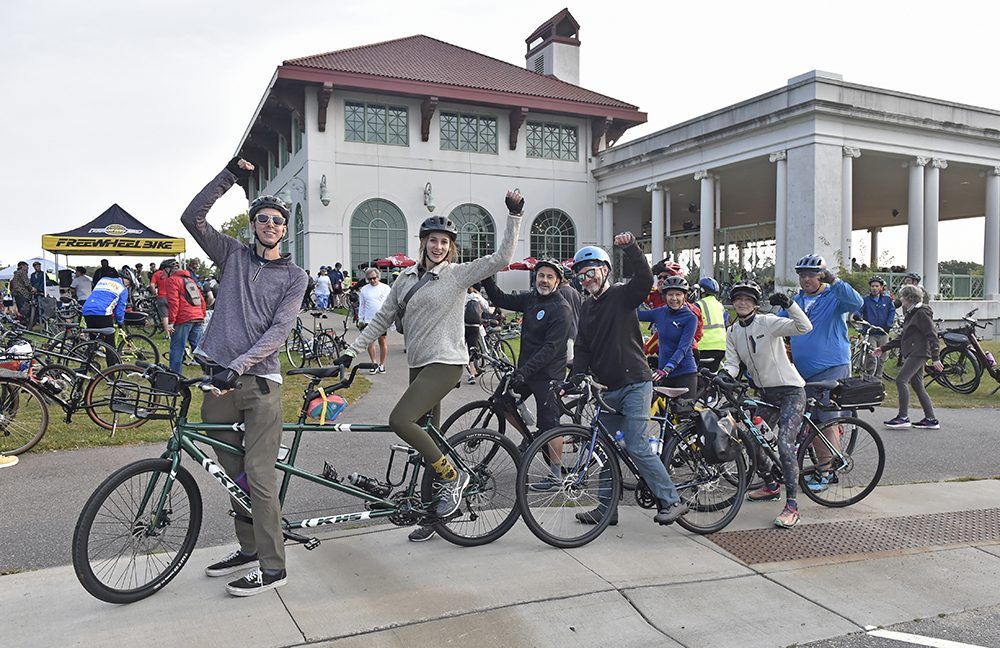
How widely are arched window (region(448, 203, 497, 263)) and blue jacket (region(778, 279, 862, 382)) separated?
25058 millimetres

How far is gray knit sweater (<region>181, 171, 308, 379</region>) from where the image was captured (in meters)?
3.93

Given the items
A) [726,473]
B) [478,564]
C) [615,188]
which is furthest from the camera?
[615,188]

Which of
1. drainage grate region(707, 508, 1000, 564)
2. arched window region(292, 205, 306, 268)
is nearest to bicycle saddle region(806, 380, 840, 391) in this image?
drainage grate region(707, 508, 1000, 564)

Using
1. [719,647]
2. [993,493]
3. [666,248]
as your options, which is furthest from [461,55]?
A: [719,647]

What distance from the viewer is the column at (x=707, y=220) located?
2764cm

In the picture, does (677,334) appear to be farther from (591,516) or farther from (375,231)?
(375,231)

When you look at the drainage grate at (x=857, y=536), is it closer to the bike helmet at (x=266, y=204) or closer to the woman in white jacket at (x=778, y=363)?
the woman in white jacket at (x=778, y=363)

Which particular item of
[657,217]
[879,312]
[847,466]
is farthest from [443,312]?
[657,217]

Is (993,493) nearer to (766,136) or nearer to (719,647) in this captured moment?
(719,647)

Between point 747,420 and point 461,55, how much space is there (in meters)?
32.8

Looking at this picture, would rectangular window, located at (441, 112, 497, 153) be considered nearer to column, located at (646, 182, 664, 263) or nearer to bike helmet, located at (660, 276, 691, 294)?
column, located at (646, 182, 664, 263)

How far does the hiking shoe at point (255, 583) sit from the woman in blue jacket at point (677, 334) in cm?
350

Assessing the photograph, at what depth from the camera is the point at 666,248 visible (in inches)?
1291

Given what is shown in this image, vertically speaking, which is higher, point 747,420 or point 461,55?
point 461,55
